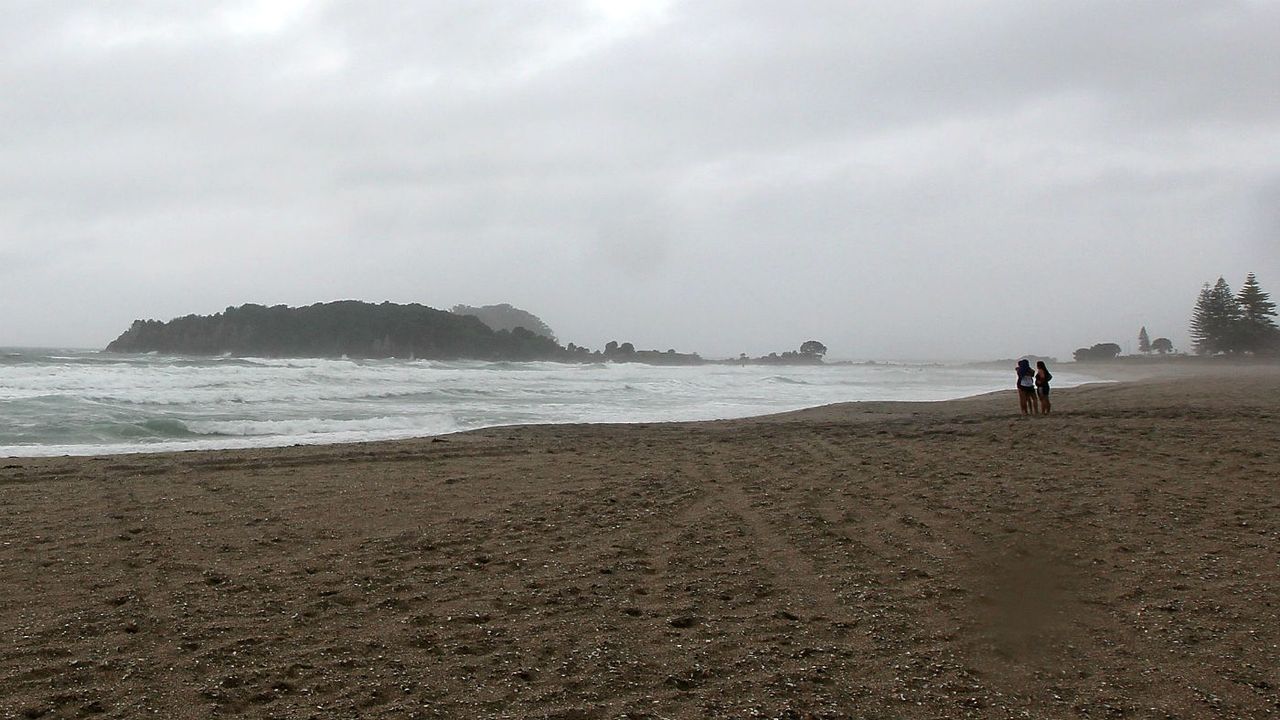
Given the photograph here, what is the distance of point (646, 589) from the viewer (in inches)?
182

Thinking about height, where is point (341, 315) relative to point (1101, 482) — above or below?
above

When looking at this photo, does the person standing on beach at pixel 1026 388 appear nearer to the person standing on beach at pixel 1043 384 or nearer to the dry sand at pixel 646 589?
the person standing on beach at pixel 1043 384

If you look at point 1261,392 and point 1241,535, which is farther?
point 1261,392

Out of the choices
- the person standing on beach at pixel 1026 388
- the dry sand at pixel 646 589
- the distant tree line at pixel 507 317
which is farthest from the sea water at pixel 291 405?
the distant tree line at pixel 507 317

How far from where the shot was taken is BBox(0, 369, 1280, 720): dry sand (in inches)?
130

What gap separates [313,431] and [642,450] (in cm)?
694

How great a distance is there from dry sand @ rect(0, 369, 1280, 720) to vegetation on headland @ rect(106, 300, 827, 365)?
8456 cm

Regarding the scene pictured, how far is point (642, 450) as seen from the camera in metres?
10.6

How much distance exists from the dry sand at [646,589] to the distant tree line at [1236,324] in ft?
242

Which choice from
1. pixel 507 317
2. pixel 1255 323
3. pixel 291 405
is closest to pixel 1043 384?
pixel 291 405

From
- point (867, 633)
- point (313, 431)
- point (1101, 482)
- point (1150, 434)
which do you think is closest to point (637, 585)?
→ point (867, 633)

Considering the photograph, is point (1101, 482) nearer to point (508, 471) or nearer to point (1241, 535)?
point (1241, 535)

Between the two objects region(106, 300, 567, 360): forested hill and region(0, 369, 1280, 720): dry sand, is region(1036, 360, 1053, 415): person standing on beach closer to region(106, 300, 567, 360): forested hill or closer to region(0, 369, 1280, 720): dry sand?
region(0, 369, 1280, 720): dry sand

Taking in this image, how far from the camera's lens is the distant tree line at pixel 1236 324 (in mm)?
65838
